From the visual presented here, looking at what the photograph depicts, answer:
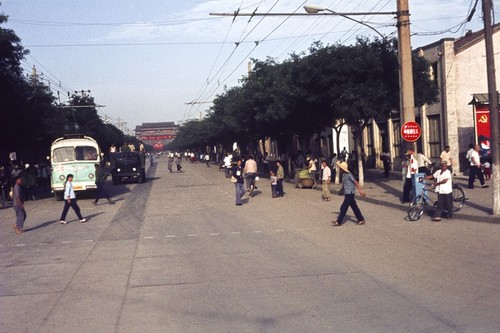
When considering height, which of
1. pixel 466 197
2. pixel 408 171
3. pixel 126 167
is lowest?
pixel 466 197

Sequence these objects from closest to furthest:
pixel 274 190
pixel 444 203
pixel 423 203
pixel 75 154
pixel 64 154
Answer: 1. pixel 444 203
2. pixel 423 203
3. pixel 274 190
4. pixel 64 154
5. pixel 75 154

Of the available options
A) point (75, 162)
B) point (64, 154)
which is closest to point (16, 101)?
point (64, 154)

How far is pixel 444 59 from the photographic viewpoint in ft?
111

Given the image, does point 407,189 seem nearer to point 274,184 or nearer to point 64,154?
point 274,184

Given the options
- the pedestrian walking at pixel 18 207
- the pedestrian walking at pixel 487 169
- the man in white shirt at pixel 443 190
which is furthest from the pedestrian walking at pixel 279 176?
the pedestrian walking at pixel 18 207

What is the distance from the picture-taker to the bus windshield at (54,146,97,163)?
103ft

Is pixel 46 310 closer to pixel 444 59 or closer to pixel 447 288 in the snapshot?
pixel 447 288

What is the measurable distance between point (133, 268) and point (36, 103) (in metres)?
31.4

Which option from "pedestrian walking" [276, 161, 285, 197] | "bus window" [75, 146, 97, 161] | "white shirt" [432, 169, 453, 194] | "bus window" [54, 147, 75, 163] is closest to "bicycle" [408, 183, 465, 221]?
"white shirt" [432, 169, 453, 194]

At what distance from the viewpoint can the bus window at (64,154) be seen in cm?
3145

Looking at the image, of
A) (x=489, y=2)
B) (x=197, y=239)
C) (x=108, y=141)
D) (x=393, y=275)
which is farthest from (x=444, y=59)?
(x=108, y=141)

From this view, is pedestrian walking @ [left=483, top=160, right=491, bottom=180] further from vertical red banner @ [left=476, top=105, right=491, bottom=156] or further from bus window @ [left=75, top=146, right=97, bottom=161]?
bus window @ [left=75, top=146, right=97, bottom=161]

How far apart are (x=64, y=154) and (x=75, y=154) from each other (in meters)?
0.53

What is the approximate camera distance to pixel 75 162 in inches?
1203
